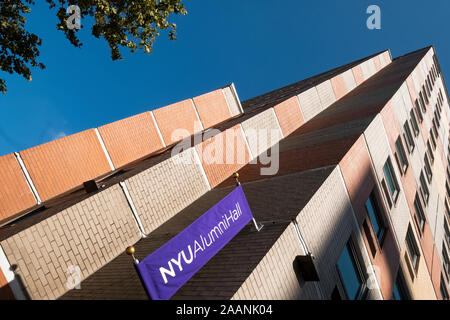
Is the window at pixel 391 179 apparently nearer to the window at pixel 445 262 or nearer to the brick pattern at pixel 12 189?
the window at pixel 445 262

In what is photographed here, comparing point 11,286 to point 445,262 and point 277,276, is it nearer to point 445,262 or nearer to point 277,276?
point 277,276

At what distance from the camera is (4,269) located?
5.58 m

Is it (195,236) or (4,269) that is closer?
(195,236)

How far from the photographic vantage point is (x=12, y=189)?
12320 mm

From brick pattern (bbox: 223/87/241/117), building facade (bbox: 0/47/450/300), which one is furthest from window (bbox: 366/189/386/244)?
brick pattern (bbox: 223/87/241/117)

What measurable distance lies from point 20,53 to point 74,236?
27.7 ft

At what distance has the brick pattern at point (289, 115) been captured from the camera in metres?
17.3

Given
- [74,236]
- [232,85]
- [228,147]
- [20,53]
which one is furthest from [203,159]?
[232,85]

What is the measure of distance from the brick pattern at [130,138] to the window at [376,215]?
13.6 metres

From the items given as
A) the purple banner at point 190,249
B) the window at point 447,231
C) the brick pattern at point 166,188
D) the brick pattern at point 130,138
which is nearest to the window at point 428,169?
the window at point 447,231

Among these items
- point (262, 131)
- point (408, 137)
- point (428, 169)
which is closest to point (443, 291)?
point (428, 169)

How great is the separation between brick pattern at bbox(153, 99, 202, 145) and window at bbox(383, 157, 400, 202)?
548 inches

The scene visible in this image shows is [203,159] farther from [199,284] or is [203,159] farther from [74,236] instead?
[199,284]

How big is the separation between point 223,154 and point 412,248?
33.5 ft
